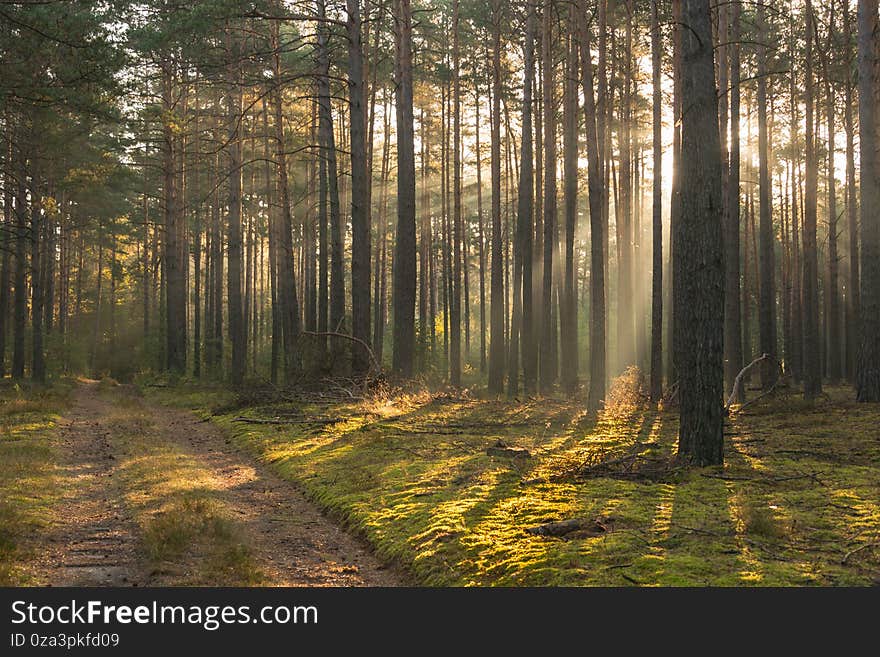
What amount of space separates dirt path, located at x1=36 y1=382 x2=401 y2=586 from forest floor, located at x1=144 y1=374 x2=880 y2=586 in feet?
0.95

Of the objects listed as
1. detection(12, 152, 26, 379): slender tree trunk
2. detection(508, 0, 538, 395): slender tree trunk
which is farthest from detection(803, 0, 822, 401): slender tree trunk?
detection(12, 152, 26, 379): slender tree trunk

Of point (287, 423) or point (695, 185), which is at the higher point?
point (695, 185)

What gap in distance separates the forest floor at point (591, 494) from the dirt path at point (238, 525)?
0.29 metres

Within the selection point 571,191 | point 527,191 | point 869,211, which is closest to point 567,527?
point 869,211

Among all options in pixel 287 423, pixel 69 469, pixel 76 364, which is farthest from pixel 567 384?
pixel 76 364

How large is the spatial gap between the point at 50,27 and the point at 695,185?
43.0 ft

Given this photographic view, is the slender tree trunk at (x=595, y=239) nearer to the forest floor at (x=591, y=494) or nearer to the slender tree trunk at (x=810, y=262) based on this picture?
the forest floor at (x=591, y=494)

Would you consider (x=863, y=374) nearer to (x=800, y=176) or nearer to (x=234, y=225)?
(x=234, y=225)

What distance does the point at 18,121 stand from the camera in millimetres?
26297

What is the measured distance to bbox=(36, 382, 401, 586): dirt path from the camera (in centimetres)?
582

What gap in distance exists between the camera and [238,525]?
745 centimetres

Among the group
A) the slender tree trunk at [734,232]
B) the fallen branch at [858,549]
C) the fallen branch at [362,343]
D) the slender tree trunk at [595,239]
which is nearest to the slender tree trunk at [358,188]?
the fallen branch at [362,343]

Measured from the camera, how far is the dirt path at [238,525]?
5816 mm
